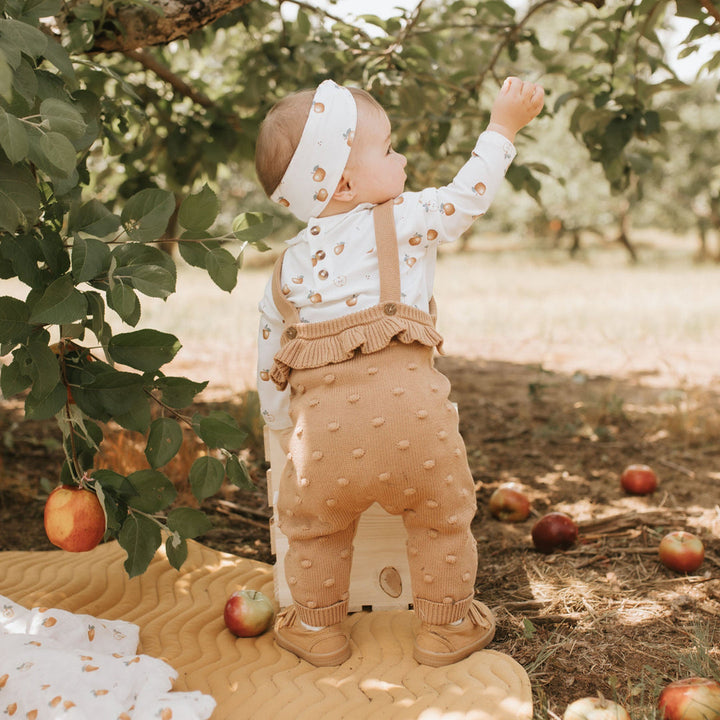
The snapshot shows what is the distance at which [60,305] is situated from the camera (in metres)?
1.57

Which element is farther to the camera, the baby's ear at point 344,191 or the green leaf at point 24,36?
the baby's ear at point 344,191

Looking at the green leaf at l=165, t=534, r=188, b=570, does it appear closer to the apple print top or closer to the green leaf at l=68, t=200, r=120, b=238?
the apple print top

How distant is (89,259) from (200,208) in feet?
0.98

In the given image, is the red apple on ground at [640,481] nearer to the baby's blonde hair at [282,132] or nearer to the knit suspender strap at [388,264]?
the knit suspender strap at [388,264]

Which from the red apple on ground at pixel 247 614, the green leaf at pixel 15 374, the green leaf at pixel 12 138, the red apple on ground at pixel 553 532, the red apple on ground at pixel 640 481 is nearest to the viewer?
the green leaf at pixel 12 138

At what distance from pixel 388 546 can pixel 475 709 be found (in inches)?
23.6

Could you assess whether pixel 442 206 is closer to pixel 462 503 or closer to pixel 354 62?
pixel 462 503

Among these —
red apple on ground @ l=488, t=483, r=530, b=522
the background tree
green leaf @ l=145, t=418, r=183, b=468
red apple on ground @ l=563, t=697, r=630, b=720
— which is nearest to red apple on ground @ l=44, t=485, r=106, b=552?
the background tree

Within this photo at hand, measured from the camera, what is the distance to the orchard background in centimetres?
169

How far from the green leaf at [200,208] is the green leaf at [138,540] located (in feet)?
2.36

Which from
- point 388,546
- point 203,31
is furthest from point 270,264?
point 388,546

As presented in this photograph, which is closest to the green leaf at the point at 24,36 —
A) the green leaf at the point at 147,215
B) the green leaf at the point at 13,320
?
the green leaf at the point at 147,215

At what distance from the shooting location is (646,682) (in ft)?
6.00

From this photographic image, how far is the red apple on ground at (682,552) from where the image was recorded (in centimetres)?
239
